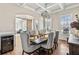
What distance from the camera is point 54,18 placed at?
2555mm

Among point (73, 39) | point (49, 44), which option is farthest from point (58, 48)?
point (73, 39)

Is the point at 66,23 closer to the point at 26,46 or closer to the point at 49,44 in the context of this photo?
the point at 49,44

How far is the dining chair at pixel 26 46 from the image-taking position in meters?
2.55

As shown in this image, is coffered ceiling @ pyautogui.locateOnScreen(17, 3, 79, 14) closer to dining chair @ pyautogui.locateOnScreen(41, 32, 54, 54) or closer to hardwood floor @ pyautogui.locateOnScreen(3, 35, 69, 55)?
dining chair @ pyautogui.locateOnScreen(41, 32, 54, 54)

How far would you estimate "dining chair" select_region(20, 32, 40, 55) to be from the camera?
2551mm

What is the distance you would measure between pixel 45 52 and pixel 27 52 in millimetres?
344

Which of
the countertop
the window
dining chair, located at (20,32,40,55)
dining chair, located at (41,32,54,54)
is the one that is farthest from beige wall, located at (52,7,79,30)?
dining chair, located at (20,32,40,55)

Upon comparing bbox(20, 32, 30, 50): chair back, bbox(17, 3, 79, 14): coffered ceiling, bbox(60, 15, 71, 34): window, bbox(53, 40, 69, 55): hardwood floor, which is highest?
bbox(17, 3, 79, 14): coffered ceiling

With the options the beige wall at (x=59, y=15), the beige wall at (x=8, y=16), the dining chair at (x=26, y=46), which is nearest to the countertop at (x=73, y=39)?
the beige wall at (x=59, y=15)

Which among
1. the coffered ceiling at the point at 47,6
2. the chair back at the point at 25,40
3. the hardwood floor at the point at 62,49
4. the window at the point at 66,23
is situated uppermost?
the coffered ceiling at the point at 47,6

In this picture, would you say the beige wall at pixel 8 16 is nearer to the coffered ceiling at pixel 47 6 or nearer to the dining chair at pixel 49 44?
the coffered ceiling at pixel 47 6

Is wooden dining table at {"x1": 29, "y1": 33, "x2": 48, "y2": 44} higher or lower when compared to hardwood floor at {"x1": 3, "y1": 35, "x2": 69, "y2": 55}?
higher

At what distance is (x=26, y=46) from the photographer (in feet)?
8.47
